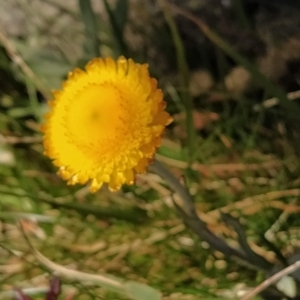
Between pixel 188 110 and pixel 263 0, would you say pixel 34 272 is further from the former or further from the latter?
pixel 263 0

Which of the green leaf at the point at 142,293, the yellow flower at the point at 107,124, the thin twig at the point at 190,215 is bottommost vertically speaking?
the green leaf at the point at 142,293

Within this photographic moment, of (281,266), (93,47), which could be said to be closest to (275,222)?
(281,266)

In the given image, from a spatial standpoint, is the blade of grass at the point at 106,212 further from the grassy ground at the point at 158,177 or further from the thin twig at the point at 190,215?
the thin twig at the point at 190,215

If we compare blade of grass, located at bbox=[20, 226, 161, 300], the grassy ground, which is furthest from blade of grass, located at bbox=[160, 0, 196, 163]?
blade of grass, located at bbox=[20, 226, 161, 300]

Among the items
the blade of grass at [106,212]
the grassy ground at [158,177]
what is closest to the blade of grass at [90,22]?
the grassy ground at [158,177]

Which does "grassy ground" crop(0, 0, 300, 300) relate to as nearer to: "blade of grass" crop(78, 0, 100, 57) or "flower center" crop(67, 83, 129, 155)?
"blade of grass" crop(78, 0, 100, 57)

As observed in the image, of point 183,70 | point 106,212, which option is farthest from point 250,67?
point 106,212
